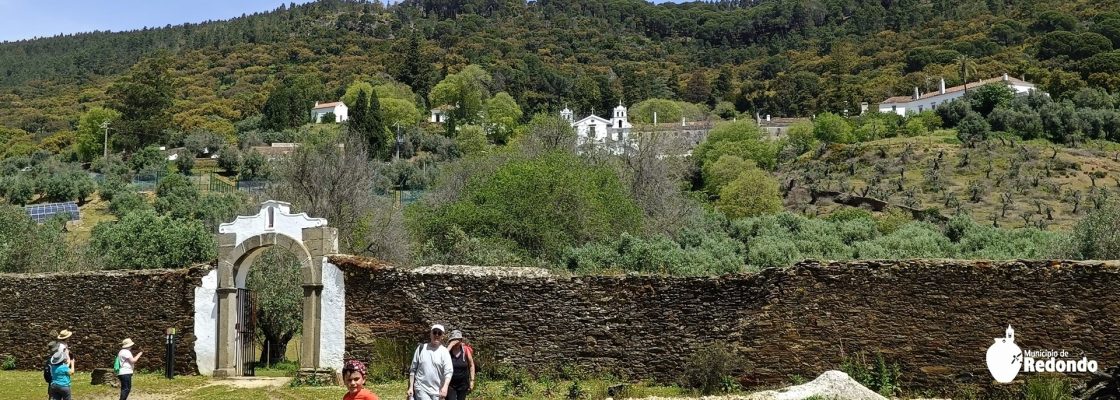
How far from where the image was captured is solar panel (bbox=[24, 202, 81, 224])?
61406mm

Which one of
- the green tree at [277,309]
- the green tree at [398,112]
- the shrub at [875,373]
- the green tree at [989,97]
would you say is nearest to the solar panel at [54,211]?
the green tree at [277,309]

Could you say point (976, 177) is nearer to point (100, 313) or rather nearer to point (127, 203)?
point (127, 203)

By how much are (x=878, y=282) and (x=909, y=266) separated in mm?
521

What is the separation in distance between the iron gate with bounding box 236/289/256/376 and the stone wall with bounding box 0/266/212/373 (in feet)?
2.88

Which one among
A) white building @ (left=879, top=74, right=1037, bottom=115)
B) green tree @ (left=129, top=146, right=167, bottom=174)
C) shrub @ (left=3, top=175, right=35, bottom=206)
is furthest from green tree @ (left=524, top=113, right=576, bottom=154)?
white building @ (left=879, top=74, right=1037, bottom=115)

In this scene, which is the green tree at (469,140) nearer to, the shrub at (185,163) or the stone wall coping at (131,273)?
the shrub at (185,163)

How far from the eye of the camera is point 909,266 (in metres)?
17.1

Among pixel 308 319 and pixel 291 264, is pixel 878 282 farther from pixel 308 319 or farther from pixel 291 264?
pixel 291 264

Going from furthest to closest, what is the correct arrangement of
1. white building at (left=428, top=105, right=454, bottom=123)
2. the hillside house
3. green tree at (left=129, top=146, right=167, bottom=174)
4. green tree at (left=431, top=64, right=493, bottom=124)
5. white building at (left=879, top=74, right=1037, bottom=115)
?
1. white building at (left=428, top=105, right=454, bottom=123)
2. green tree at (left=431, top=64, right=493, bottom=124)
3. the hillside house
4. white building at (left=879, top=74, right=1037, bottom=115)
5. green tree at (left=129, top=146, right=167, bottom=174)

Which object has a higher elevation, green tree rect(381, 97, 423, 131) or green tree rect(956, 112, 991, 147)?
green tree rect(381, 97, 423, 131)

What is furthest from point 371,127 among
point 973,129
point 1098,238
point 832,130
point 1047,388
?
point 1047,388

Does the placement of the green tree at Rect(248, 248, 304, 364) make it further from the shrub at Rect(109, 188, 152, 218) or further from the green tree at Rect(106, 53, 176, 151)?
the green tree at Rect(106, 53, 176, 151)

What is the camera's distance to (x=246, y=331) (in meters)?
22.9

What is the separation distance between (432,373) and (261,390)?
8862mm
